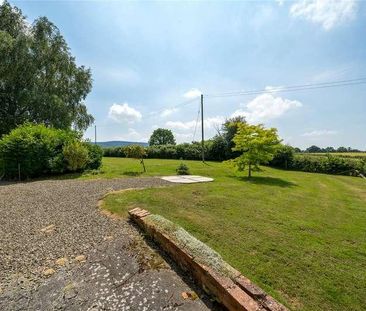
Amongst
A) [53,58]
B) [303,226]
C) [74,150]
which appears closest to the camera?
[303,226]

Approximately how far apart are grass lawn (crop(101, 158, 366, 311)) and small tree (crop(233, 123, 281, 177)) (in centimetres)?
442

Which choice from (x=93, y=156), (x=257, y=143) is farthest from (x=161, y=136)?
(x=257, y=143)

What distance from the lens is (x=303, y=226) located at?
218 inches

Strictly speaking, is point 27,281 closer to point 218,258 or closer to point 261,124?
point 218,258

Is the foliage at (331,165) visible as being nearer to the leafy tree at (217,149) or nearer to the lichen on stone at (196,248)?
the leafy tree at (217,149)

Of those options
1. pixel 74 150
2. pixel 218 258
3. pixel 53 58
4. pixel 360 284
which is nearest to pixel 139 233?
pixel 218 258

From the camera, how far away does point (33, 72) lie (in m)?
19.8

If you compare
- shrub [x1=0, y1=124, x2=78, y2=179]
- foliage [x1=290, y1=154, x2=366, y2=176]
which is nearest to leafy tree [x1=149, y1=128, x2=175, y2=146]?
foliage [x1=290, y1=154, x2=366, y2=176]

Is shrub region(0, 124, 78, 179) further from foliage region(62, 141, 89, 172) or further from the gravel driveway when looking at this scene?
the gravel driveway

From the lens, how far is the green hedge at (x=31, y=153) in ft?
38.9

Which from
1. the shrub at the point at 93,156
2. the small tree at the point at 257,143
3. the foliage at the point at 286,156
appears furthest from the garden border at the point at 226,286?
the foliage at the point at 286,156

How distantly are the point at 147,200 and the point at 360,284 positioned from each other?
16.6ft

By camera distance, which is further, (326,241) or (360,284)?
(326,241)

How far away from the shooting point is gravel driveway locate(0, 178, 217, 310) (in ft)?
9.70
